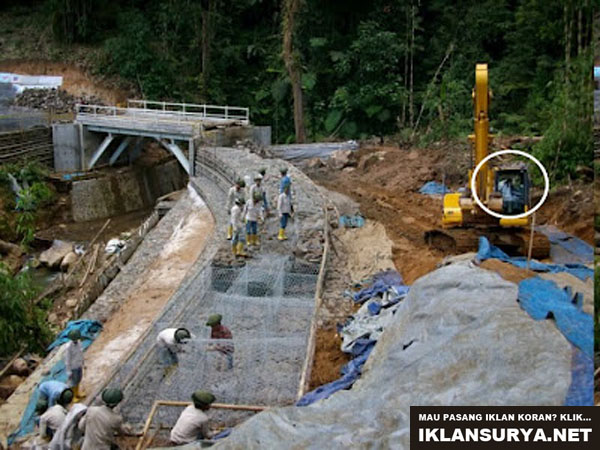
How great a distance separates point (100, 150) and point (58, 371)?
20582mm

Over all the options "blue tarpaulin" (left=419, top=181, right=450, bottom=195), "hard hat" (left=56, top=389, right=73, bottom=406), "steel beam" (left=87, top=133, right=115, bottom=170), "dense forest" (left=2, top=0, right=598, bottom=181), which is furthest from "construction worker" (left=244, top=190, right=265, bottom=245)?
"steel beam" (left=87, top=133, right=115, bottom=170)

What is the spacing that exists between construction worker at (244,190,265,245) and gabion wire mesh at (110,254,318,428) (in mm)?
1593

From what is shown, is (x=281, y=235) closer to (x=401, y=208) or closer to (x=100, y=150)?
(x=401, y=208)

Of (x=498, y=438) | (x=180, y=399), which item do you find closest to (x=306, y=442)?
(x=498, y=438)

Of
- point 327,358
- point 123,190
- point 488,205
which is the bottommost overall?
point 123,190

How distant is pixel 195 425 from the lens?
714cm

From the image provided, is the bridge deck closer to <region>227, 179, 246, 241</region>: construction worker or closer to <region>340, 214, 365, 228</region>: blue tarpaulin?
<region>340, 214, 365, 228</region>: blue tarpaulin

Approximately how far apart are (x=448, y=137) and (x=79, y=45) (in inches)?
923

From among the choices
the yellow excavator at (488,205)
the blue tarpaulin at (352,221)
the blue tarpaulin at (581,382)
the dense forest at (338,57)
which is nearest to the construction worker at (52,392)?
the blue tarpaulin at (581,382)

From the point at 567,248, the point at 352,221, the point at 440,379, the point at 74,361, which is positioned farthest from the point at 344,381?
the point at 352,221

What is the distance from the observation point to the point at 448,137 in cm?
2495

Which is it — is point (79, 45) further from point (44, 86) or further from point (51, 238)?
point (51, 238)

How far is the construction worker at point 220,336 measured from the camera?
350 inches

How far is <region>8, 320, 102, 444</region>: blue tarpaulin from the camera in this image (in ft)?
30.4
